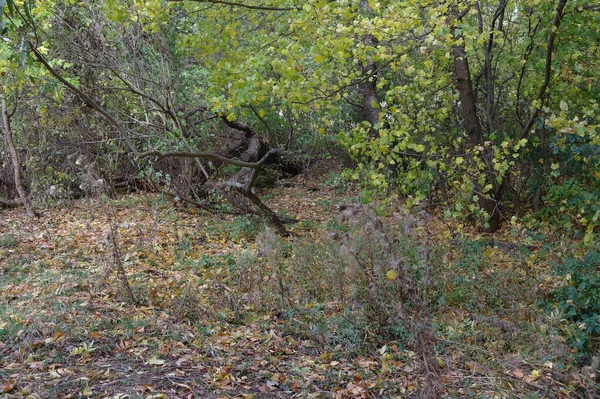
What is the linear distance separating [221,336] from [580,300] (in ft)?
10.9

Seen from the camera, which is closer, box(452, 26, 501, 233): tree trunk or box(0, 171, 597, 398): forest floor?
box(0, 171, 597, 398): forest floor

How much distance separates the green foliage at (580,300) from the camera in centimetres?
478

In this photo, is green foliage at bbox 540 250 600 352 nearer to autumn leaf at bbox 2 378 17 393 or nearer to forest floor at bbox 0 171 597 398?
forest floor at bbox 0 171 597 398

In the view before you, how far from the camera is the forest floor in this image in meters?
3.93

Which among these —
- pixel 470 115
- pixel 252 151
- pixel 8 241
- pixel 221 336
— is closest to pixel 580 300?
pixel 221 336

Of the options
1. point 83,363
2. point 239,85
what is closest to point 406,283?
point 83,363

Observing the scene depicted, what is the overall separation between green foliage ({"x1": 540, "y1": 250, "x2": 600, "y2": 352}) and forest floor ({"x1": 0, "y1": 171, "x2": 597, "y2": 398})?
0.23 metres

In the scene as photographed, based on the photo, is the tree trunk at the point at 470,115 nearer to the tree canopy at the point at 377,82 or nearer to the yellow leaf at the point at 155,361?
the tree canopy at the point at 377,82

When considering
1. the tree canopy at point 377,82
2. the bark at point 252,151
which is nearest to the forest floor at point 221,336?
the tree canopy at point 377,82

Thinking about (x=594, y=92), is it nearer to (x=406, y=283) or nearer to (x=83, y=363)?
(x=406, y=283)

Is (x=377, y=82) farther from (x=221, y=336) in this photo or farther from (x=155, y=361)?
(x=155, y=361)

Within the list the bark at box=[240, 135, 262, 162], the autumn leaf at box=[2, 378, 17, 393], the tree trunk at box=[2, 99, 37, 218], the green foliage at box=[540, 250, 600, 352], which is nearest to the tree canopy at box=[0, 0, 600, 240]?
the tree trunk at box=[2, 99, 37, 218]

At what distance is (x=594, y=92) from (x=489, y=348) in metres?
5.26

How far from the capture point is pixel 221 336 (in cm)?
510
